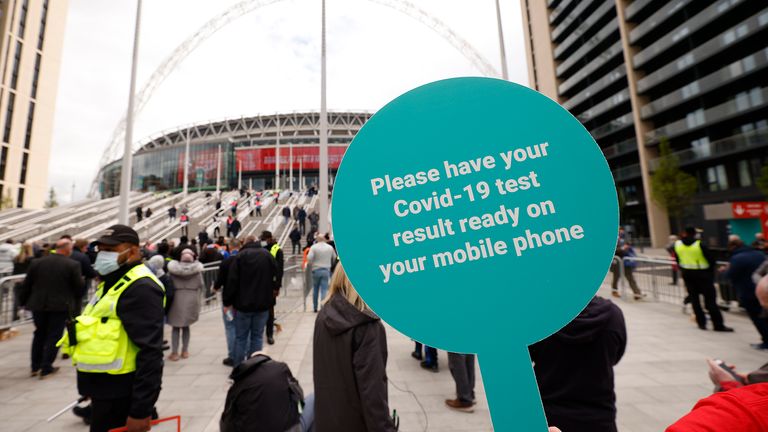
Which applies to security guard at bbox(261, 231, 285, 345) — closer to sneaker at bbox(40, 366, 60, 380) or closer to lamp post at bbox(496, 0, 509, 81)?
sneaker at bbox(40, 366, 60, 380)

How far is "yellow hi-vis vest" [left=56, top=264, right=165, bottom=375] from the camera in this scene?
76.9 inches

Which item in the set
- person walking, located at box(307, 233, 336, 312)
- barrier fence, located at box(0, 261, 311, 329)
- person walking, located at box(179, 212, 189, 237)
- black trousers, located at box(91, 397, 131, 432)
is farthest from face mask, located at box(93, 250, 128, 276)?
person walking, located at box(179, 212, 189, 237)

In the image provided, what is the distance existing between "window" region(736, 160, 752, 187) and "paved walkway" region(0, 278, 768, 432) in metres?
25.3

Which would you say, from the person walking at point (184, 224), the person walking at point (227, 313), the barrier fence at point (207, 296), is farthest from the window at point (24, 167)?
the person walking at point (227, 313)

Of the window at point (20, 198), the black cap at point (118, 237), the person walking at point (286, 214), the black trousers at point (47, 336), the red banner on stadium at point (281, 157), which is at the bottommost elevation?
the black trousers at point (47, 336)

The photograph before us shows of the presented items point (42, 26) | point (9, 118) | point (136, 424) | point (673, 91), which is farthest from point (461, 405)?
point (42, 26)

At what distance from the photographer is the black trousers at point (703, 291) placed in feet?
20.1

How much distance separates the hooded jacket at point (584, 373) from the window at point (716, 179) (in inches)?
1314

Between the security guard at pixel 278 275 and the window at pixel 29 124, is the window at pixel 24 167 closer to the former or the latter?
A: the window at pixel 29 124

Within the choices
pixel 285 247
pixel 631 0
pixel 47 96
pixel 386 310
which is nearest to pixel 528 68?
pixel 631 0

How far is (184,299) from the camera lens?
17.7ft

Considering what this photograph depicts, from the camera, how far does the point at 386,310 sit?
930 millimetres

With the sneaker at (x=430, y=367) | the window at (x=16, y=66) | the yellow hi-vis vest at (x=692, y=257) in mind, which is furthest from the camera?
the window at (x=16, y=66)

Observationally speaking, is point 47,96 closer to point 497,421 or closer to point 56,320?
point 56,320
